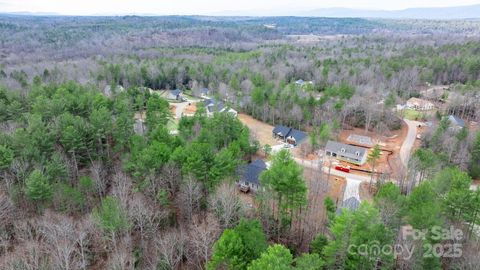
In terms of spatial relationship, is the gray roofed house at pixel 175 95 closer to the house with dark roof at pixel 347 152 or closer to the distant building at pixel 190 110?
the distant building at pixel 190 110

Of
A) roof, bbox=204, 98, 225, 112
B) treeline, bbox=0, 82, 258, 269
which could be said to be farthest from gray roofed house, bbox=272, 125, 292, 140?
roof, bbox=204, 98, 225, 112

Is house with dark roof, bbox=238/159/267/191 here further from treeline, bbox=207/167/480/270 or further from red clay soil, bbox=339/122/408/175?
red clay soil, bbox=339/122/408/175

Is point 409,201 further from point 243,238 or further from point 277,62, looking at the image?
point 277,62

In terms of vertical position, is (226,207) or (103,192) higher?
(226,207)

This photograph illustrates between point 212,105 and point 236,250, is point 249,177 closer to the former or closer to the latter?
point 236,250

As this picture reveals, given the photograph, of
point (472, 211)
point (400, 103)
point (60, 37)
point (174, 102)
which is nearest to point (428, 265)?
point (472, 211)

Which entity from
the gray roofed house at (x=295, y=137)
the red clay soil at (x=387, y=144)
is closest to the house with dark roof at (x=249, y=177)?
the red clay soil at (x=387, y=144)

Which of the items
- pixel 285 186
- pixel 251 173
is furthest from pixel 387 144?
pixel 285 186
